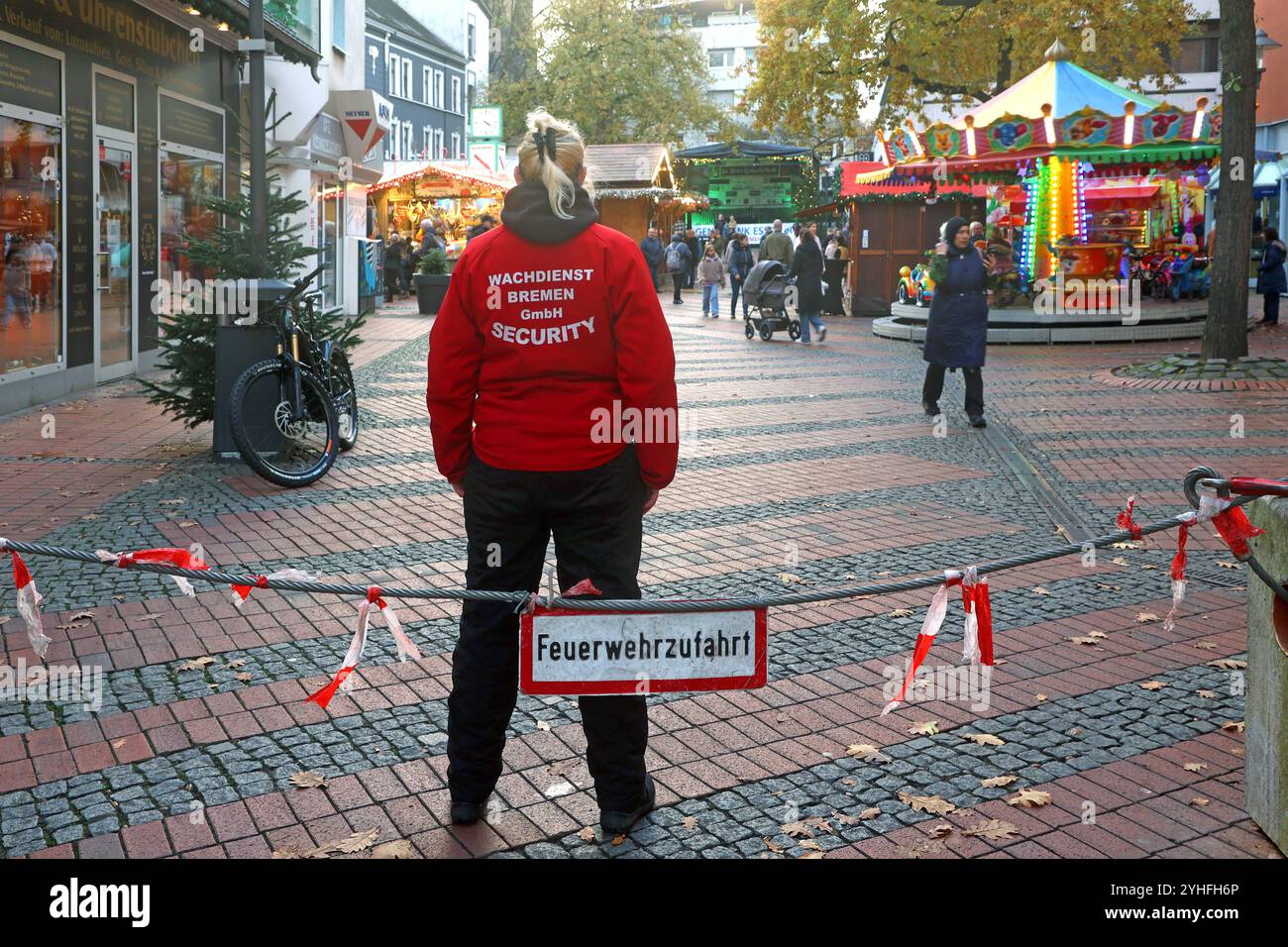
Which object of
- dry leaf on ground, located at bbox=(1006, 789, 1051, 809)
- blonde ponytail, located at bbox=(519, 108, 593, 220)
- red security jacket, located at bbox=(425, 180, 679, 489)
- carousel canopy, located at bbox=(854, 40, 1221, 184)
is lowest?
dry leaf on ground, located at bbox=(1006, 789, 1051, 809)

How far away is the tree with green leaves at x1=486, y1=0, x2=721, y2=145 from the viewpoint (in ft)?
186

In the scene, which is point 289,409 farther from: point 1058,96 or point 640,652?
point 1058,96

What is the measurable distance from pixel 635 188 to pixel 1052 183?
2156cm

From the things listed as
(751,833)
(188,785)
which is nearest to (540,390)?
(751,833)

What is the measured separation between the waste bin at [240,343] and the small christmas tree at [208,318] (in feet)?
1.10

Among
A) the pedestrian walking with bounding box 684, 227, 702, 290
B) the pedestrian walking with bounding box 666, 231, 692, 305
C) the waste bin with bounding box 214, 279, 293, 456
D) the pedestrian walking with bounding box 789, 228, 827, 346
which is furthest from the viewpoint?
the pedestrian walking with bounding box 684, 227, 702, 290

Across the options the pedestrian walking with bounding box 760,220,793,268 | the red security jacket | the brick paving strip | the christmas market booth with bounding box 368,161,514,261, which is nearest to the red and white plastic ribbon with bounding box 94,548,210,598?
the brick paving strip

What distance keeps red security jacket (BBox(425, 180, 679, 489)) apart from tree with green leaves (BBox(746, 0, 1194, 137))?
903 inches

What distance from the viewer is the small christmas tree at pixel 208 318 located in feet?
32.6

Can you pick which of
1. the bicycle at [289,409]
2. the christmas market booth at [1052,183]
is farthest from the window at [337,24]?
the bicycle at [289,409]

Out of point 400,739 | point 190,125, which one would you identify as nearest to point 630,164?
point 190,125

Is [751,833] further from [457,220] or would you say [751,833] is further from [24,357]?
[457,220]

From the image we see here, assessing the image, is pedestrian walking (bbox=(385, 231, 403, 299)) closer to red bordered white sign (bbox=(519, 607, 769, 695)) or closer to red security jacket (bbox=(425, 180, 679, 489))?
red security jacket (bbox=(425, 180, 679, 489))

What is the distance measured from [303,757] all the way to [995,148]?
19381 mm
